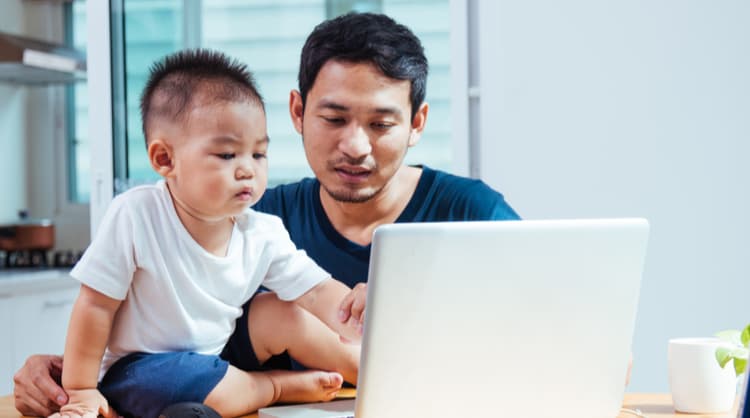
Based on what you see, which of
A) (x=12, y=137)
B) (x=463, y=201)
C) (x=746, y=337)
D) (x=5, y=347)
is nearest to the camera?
(x=746, y=337)

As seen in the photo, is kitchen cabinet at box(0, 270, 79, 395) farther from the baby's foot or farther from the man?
the baby's foot

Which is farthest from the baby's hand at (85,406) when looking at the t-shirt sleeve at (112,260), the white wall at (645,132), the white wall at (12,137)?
the white wall at (12,137)

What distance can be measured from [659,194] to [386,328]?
1.79 metres

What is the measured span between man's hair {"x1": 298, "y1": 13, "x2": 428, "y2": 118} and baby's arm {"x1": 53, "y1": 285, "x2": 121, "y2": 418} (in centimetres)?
65

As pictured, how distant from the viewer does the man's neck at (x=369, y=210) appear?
1.77 meters

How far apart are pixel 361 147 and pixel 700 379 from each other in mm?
653

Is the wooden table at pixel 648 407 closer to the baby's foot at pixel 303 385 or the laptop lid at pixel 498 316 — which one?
the baby's foot at pixel 303 385

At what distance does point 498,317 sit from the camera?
100 cm

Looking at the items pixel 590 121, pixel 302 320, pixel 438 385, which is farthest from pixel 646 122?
pixel 438 385

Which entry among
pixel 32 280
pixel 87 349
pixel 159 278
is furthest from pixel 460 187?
pixel 32 280

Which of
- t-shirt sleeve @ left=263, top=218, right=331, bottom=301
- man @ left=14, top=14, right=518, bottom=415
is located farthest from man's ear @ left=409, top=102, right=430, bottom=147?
t-shirt sleeve @ left=263, top=218, right=331, bottom=301

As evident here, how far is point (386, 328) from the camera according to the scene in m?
0.95

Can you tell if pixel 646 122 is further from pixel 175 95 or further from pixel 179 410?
pixel 179 410

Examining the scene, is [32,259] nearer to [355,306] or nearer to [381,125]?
[381,125]
